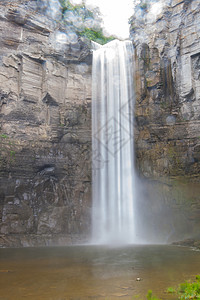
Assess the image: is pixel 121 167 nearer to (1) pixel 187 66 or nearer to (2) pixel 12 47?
(1) pixel 187 66

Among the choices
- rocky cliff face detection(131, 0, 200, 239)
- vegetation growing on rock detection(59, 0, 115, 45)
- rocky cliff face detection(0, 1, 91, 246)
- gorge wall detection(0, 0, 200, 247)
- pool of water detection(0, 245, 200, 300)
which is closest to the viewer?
pool of water detection(0, 245, 200, 300)

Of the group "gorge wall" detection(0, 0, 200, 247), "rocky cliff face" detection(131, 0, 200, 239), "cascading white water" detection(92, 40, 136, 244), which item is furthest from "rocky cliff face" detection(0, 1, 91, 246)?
"rocky cliff face" detection(131, 0, 200, 239)

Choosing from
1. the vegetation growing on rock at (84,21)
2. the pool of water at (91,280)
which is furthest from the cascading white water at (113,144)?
the pool of water at (91,280)

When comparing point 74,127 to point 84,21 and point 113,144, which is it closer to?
point 113,144

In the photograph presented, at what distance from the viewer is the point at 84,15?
24625mm

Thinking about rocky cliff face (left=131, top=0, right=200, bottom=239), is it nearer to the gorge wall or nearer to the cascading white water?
the gorge wall

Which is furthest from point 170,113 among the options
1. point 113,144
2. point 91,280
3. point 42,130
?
point 91,280

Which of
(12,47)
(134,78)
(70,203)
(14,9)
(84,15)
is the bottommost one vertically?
(70,203)

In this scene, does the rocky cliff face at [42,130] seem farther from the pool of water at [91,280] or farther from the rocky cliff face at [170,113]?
the pool of water at [91,280]

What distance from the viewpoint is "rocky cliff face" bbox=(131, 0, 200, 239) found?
57.9 ft

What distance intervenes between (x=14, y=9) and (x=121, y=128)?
11445 mm

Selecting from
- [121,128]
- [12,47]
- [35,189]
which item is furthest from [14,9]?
[35,189]

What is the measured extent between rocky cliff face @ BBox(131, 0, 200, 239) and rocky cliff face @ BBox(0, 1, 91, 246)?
434 cm

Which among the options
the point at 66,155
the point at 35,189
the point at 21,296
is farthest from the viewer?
the point at 66,155
